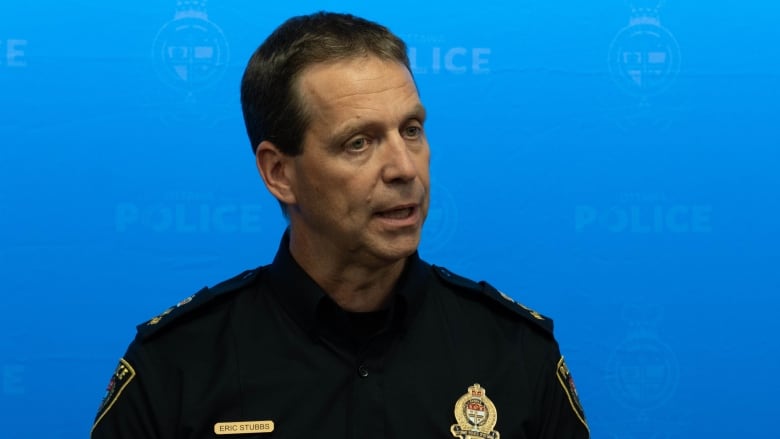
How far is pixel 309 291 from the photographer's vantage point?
5.07ft

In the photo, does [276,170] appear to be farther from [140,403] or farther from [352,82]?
[140,403]

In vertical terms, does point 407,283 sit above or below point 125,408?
above

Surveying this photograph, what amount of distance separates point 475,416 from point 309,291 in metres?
0.32

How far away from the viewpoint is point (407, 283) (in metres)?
1.57

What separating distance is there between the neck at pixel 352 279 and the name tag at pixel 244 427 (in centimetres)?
21

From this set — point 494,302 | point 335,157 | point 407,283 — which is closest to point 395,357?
point 407,283

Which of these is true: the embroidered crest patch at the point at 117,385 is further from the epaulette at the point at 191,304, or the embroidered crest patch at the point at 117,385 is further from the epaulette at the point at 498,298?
the epaulette at the point at 498,298

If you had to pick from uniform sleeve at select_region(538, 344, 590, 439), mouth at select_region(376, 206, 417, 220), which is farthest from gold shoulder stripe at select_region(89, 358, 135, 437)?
uniform sleeve at select_region(538, 344, 590, 439)

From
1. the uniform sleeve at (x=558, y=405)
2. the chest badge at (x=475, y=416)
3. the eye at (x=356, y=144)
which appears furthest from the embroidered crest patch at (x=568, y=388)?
the eye at (x=356, y=144)

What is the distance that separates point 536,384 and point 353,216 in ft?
1.35

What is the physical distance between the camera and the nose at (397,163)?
1.44 metres

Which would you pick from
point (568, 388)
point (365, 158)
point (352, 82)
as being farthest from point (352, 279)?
point (568, 388)

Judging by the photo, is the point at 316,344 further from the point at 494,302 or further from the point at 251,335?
the point at 494,302

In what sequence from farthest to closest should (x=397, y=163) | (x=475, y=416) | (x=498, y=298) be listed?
(x=498, y=298) → (x=475, y=416) → (x=397, y=163)
